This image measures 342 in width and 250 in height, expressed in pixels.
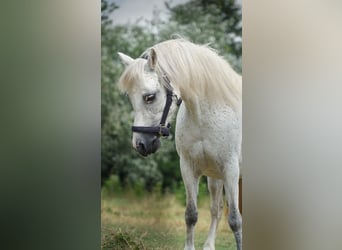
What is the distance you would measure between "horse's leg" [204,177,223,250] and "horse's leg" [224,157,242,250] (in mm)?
44

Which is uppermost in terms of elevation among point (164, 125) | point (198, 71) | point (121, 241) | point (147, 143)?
point (198, 71)

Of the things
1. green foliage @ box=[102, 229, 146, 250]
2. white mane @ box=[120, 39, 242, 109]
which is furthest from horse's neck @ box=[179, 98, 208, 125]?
green foliage @ box=[102, 229, 146, 250]

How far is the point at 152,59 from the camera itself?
2523 millimetres

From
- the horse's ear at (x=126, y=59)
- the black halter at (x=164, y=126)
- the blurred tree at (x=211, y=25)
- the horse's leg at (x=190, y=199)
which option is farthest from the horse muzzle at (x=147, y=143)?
the blurred tree at (x=211, y=25)

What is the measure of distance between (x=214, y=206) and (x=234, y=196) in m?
0.12

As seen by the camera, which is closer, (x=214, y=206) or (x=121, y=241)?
(x=214, y=206)

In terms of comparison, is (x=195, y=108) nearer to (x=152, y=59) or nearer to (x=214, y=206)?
(x=152, y=59)

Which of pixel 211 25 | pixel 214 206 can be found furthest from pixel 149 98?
pixel 214 206

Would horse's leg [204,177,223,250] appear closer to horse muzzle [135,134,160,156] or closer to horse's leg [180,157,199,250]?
horse's leg [180,157,199,250]

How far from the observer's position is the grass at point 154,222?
2518mm

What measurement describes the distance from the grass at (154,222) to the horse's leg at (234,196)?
0.11 feet
